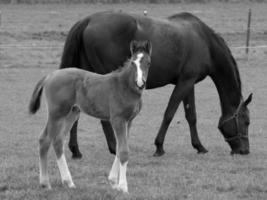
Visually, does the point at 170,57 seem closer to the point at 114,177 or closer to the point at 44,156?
the point at 114,177

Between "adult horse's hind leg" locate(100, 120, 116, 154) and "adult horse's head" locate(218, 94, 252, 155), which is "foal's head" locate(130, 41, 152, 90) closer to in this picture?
"adult horse's hind leg" locate(100, 120, 116, 154)

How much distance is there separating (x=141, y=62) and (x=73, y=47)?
3089mm

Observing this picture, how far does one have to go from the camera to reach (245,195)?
279 inches

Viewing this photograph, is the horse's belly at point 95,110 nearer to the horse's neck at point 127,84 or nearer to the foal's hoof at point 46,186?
the horse's neck at point 127,84

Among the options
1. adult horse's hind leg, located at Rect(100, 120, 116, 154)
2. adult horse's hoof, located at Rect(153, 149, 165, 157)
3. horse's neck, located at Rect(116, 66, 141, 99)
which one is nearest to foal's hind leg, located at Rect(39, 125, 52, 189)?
horse's neck, located at Rect(116, 66, 141, 99)

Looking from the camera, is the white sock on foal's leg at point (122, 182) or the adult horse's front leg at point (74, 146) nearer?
the white sock on foal's leg at point (122, 182)

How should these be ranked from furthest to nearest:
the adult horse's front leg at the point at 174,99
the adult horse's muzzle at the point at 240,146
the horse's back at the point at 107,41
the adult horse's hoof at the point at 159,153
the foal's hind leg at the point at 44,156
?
the adult horse's muzzle at the point at 240,146 < the adult horse's front leg at the point at 174,99 < the adult horse's hoof at the point at 159,153 < the horse's back at the point at 107,41 < the foal's hind leg at the point at 44,156

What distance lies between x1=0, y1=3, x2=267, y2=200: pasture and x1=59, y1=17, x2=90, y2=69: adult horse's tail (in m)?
1.37

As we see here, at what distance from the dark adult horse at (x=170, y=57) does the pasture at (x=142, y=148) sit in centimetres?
44

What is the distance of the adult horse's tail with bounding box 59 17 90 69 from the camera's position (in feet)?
31.6

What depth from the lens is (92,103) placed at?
7156mm

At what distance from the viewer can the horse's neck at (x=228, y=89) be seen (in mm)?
10578

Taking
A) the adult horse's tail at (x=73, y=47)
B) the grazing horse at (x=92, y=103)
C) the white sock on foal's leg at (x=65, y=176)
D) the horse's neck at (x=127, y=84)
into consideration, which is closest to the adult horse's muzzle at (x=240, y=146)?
the adult horse's tail at (x=73, y=47)

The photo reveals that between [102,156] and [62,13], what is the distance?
27.9 metres
